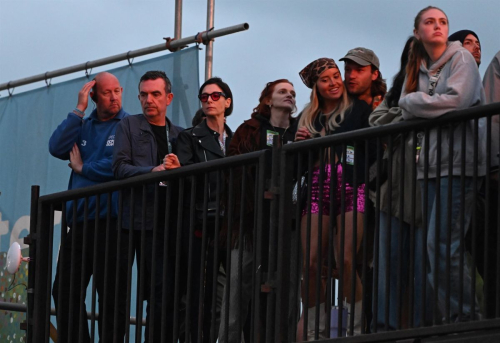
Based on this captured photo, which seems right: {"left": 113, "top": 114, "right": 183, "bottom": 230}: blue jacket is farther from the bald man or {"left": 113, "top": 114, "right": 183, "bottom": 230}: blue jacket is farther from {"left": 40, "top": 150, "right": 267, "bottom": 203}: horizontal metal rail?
{"left": 40, "top": 150, "right": 267, "bottom": 203}: horizontal metal rail

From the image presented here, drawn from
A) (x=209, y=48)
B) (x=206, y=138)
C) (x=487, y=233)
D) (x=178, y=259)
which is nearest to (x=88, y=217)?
(x=206, y=138)

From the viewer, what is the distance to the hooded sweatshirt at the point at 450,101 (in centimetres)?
523

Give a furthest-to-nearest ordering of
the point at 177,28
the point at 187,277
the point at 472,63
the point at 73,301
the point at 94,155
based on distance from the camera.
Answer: the point at 177,28
the point at 94,155
the point at 73,301
the point at 187,277
the point at 472,63

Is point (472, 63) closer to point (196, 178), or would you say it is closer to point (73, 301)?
point (196, 178)

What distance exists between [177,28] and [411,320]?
15.4 feet

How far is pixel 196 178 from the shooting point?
6258 millimetres

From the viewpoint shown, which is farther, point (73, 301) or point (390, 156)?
point (73, 301)

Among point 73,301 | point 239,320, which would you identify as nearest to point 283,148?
point 239,320

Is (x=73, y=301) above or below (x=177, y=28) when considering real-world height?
below

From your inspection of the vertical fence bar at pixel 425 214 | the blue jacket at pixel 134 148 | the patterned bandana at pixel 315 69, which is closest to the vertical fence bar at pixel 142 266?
the blue jacket at pixel 134 148

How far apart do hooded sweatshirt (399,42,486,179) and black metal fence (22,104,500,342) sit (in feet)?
0.05

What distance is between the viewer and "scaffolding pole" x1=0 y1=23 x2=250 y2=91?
8750mm

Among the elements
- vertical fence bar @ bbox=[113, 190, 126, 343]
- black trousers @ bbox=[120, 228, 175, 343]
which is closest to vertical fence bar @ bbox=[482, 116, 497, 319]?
black trousers @ bbox=[120, 228, 175, 343]

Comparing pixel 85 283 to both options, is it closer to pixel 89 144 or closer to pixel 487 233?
pixel 89 144
